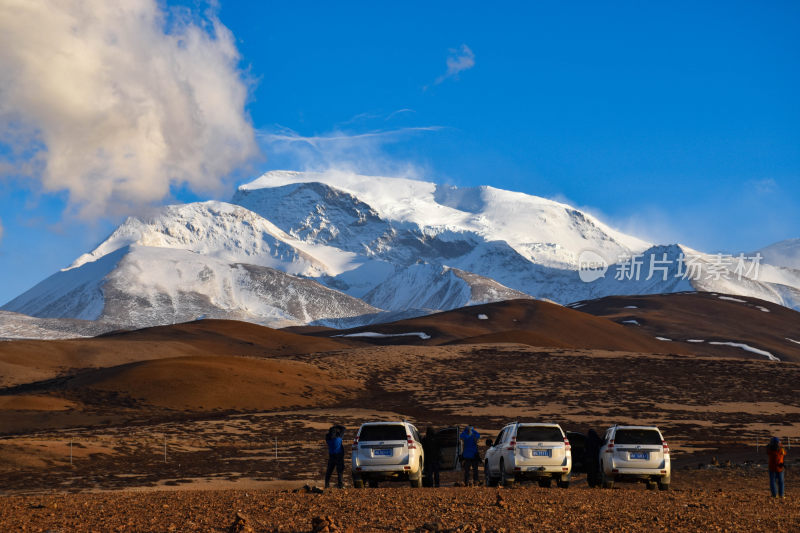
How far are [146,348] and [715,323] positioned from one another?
375ft

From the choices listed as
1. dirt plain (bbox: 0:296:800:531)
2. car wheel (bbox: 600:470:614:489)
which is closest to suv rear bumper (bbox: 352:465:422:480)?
dirt plain (bbox: 0:296:800:531)

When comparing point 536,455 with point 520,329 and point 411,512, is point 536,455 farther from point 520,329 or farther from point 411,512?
point 520,329

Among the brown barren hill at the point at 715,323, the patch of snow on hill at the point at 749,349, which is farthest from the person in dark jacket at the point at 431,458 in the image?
the patch of snow on hill at the point at 749,349

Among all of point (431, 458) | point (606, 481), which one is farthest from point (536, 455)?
point (431, 458)

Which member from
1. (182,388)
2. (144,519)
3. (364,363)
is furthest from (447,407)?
(144,519)

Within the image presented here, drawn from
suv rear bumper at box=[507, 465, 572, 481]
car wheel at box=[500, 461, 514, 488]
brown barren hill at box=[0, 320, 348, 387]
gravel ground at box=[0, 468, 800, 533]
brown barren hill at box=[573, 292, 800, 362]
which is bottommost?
gravel ground at box=[0, 468, 800, 533]

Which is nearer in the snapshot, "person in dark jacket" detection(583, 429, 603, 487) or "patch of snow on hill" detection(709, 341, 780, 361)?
"person in dark jacket" detection(583, 429, 603, 487)

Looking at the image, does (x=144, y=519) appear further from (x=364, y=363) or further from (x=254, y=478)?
(x=364, y=363)

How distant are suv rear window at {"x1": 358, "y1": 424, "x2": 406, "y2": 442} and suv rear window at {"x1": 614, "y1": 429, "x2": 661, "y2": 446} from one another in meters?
5.32

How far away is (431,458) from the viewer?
2370 cm

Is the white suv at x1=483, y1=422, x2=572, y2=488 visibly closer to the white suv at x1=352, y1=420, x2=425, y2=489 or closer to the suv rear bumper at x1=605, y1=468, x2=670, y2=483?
the suv rear bumper at x1=605, y1=468, x2=670, y2=483

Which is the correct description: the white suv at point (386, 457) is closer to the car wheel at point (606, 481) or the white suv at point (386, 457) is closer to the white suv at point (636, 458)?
the car wheel at point (606, 481)

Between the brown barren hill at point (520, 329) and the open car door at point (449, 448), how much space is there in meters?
79.3

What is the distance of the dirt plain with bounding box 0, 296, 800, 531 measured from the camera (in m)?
14.9
